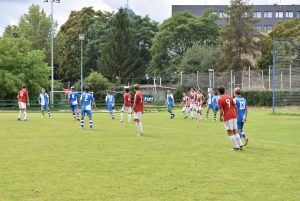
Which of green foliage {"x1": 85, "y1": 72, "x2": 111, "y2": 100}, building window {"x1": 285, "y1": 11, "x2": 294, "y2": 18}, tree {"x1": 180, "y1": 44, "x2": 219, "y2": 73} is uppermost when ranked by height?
building window {"x1": 285, "y1": 11, "x2": 294, "y2": 18}

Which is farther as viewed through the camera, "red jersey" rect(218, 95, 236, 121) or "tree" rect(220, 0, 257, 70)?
"tree" rect(220, 0, 257, 70)

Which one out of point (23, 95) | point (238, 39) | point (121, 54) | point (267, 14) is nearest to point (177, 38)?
point (121, 54)

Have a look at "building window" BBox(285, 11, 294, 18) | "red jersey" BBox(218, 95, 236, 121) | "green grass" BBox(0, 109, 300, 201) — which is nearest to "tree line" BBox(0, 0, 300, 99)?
"building window" BBox(285, 11, 294, 18)

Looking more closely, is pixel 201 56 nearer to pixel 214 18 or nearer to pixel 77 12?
pixel 214 18

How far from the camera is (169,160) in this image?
14938mm

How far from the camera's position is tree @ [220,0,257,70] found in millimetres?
83375

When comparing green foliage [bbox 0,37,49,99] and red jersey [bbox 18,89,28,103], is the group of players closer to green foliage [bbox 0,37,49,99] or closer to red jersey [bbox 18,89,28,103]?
red jersey [bbox 18,89,28,103]

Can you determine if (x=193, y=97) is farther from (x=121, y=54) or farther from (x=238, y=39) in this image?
(x=121, y=54)

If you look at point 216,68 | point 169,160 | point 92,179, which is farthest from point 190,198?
point 216,68

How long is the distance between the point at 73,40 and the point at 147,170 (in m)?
92.0

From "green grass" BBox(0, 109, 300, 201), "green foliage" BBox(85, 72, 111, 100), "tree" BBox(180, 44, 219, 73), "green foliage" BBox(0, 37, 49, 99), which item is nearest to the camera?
"green grass" BBox(0, 109, 300, 201)

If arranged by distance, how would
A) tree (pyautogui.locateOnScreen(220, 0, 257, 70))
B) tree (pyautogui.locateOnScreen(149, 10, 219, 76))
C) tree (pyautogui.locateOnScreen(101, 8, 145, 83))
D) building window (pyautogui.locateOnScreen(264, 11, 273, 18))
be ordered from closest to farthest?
tree (pyautogui.locateOnScreen(220, 0, 257, 70)), tree (pyautogui.locateOnScreen(101, 8, 145, 83)), tree (pyautogui.locateOnScreen(149, 10, 219, 76)), building window (pyautogui.locateOnScreen(264, 11, 273, 18))

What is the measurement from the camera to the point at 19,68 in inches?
2621

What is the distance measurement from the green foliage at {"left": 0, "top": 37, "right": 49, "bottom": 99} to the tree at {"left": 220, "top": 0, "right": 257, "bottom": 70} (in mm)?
28692
